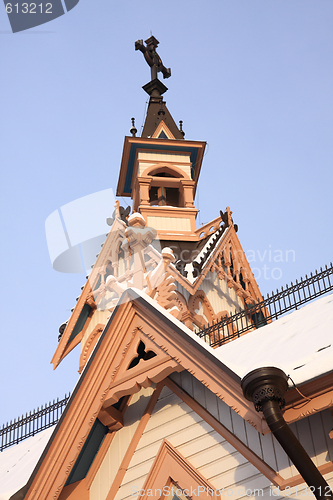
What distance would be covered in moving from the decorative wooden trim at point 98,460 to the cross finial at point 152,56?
2885cm

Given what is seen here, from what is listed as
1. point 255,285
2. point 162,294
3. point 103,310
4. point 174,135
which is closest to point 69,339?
point 103,310

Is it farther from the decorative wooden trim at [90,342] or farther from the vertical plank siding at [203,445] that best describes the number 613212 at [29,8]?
the decorative wooden trim at [90,342]

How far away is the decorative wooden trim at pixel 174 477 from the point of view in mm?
7285

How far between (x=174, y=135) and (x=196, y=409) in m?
23.6

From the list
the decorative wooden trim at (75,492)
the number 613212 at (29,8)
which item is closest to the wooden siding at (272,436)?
the decorative wooden trim at (75,492)

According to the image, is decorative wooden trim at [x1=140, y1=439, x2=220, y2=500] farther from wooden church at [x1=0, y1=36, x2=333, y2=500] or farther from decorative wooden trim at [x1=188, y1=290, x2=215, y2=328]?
decorative wooden trim at [x1=188, y1=290, x2=215, y2=328]

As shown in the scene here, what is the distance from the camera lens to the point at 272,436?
23.4ft

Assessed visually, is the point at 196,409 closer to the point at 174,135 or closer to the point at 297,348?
the point at 297,348

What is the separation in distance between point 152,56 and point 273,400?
32.3 metres

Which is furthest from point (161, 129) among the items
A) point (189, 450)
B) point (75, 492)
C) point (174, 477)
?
point (174, 477)

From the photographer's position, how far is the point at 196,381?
8156 mm

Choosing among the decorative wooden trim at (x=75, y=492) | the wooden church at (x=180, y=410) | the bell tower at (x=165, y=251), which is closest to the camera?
the wooden church at (x=180, y=410)

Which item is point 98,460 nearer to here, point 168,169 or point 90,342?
point 90,342

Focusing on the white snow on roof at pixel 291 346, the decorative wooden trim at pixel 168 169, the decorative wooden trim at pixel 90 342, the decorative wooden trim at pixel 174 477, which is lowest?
the decorative wooden trim at pixel 174 477
